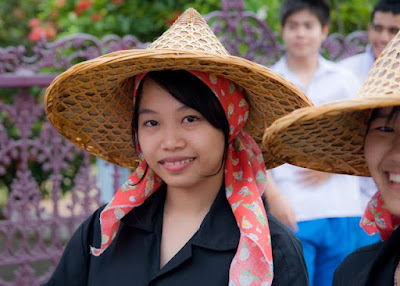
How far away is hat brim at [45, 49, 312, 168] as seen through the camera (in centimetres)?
191

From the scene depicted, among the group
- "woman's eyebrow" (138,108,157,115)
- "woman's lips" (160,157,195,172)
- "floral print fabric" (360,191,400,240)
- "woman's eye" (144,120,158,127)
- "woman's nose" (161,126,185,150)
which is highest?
"woman's eyebrow" (138,108,157,115)

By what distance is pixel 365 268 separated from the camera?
1.94 metres

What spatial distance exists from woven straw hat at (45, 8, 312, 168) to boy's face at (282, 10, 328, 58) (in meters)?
1.64

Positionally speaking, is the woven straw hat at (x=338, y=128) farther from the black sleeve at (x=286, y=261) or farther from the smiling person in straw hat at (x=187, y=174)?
the black sleeve at (x=286, y=261)

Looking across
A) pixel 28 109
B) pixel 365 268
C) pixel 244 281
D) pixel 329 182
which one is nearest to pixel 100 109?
pixel 244 281

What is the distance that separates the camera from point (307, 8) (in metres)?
4.01

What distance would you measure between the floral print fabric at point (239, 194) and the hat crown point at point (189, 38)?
0.28 feet

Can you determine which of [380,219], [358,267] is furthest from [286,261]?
[380,219]

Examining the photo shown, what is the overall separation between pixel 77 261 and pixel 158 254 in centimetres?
31

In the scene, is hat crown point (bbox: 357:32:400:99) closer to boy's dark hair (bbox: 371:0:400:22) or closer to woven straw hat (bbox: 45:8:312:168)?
woven straw hat (bbox: 45:8:312:168)

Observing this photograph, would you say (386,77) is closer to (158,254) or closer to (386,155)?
(386,155)

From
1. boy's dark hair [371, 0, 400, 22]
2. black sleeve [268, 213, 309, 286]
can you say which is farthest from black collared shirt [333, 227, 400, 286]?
boy's dark hair [371, 0, 400, 22]

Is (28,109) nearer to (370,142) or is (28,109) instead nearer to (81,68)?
(81,68)

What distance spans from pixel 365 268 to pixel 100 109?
1.02m
